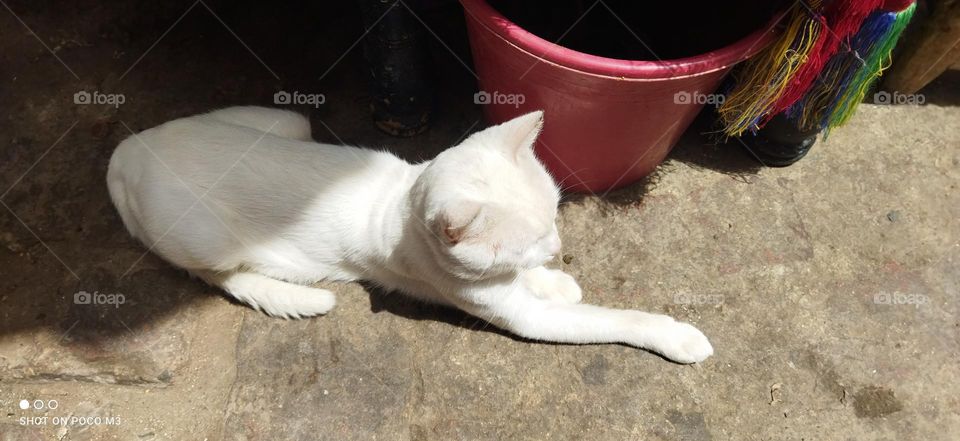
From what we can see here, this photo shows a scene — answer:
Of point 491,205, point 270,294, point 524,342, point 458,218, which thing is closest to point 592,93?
point 491,205

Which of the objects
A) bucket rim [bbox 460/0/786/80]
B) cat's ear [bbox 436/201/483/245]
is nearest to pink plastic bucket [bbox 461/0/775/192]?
bucket rim [bbox 460/0/786/80]

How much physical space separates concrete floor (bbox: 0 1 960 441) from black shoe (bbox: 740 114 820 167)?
2.2 inches

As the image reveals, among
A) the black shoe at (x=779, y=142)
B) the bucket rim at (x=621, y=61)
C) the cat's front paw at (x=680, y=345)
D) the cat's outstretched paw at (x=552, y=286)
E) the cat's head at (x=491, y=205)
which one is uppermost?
the bucket rim at (x=621, y=61)

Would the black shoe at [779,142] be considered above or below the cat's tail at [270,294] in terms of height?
above

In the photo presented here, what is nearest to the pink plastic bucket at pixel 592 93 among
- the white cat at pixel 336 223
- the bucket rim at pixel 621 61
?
the bucket rim at pixel 621 61

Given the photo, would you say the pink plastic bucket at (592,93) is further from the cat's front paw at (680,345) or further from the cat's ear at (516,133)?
the cat's front paw at (680,345)

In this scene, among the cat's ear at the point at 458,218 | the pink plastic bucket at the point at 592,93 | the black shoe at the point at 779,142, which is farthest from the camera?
the black shoe at the point at 779,142

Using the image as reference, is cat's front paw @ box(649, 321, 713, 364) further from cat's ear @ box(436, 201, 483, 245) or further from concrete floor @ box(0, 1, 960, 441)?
cat's ear @ box(436, 201, 483, 245)

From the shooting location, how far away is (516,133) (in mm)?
1485

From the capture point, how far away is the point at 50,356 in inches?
72.9

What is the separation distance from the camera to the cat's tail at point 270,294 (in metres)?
1.92

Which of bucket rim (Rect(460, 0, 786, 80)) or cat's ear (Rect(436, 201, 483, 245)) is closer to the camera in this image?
cat's ear (Rect(436, 201, 483, 245))

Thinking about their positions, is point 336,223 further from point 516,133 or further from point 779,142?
point 779,142

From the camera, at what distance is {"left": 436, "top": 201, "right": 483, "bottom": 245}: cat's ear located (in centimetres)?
124
